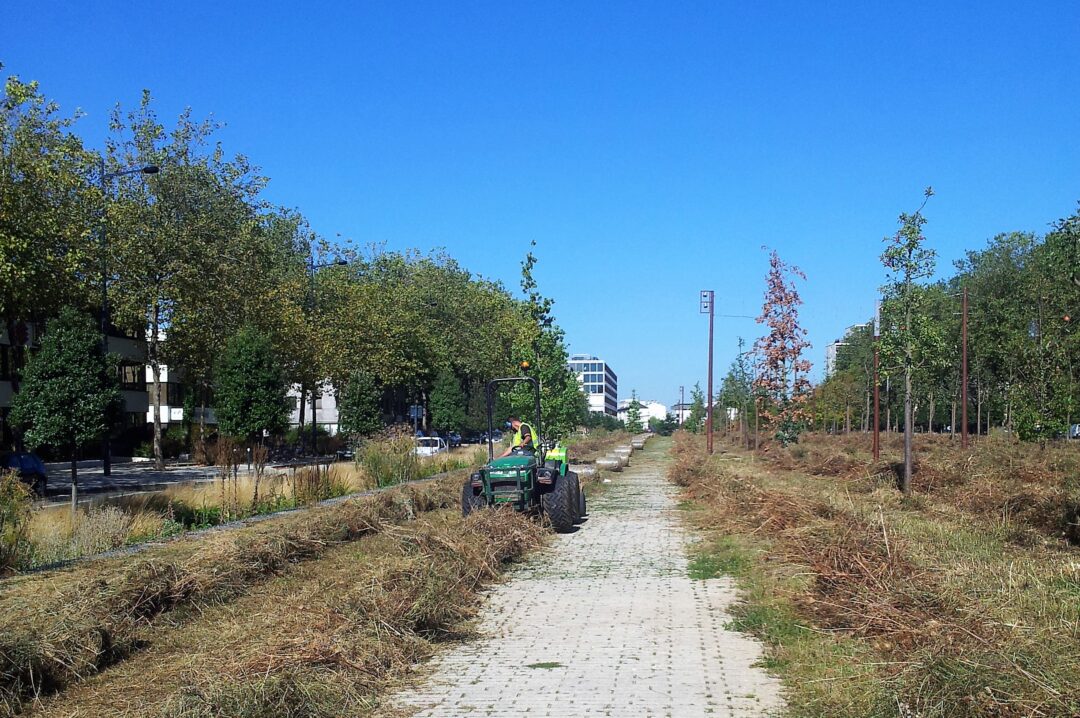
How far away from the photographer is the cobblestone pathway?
6.95 meters

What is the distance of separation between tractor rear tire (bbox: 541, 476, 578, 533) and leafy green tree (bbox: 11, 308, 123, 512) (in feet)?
30.3

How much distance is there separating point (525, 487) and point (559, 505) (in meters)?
0.85

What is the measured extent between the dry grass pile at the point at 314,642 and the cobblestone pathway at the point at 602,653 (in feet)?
1.36

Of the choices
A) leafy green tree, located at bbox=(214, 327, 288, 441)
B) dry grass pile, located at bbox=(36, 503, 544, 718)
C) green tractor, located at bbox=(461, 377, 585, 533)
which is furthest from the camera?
leafy green tree, located at bbox=(214, 327, 288, 441)

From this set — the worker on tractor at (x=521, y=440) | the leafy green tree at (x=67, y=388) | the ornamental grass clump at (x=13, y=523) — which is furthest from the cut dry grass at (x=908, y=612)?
the leafy green tree at (x=67, y=388)

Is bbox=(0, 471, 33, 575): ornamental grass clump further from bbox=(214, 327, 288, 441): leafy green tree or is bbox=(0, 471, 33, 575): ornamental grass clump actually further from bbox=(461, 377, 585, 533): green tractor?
bbox=(214, 327, 288, 441): leafy green tree

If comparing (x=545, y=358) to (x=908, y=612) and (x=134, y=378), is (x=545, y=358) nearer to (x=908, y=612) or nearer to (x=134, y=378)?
(x=908, y=612)

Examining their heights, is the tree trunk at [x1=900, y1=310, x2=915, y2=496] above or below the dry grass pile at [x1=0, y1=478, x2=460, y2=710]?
above

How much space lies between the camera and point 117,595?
894cm

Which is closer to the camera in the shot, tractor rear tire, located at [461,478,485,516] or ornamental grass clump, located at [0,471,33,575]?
ornamental grass clump, located at [0,471,33,575]

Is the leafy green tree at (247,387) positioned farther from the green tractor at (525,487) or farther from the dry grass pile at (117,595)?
the dry grass pile at (117,595)

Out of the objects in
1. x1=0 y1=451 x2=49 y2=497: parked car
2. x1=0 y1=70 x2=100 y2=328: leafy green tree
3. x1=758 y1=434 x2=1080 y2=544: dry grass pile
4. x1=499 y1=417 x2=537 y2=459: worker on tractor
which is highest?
x1=0 y1=70 x2=100 y2=328: leafy green tree

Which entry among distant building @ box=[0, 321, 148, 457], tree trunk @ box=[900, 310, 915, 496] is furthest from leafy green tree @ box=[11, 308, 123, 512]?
tree trunk @ box=[900, 310, 915, 496]

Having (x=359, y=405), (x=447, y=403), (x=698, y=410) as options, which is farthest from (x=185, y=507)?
(x=698, y=410)
